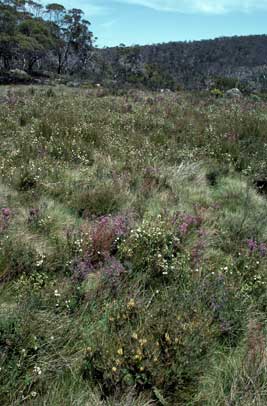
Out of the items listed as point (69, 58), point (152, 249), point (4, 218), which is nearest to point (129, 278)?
point (152, 249)

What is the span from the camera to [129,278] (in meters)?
3.70

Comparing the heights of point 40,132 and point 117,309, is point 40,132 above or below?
above

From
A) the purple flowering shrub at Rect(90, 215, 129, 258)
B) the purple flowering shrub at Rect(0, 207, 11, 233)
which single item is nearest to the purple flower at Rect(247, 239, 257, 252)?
the purple flowering shrub at Rect(90, 215, 129, 258)

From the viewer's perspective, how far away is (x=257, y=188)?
6.52m

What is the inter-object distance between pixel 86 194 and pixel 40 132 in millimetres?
3611

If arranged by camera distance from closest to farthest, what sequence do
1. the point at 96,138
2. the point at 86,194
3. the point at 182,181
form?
1. the point at 86,194
2. the point at 182,181
3. the point at 96,138

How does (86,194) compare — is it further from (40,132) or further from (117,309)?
(40,132)

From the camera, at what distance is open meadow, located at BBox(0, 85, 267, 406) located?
8.57ft

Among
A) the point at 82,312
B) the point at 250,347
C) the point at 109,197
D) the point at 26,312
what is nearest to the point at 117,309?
the point at 82,312

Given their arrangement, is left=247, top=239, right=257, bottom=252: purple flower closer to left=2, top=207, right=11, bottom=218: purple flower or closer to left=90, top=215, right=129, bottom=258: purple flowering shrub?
left=90, top=215, right=129, bottom=258: purple flowering shrub

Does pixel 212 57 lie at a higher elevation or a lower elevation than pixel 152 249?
higher

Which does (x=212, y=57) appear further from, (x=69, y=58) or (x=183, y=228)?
(x=183, y=228)

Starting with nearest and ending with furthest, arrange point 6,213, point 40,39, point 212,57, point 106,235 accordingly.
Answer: point 106,235, point 6,213, point 40,39, point 212,57

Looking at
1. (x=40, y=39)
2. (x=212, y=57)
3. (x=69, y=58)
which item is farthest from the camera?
(x=212, y=57)
